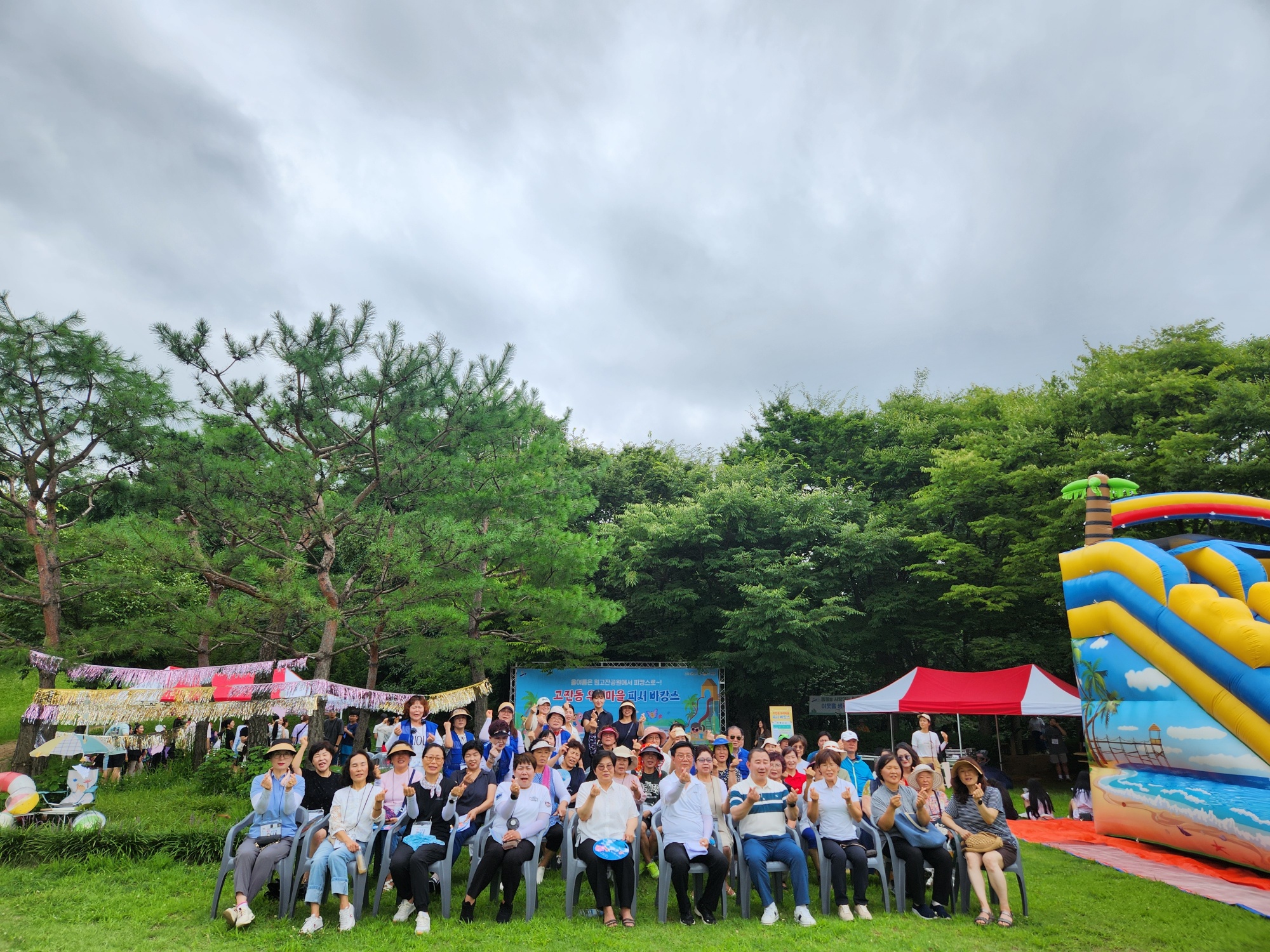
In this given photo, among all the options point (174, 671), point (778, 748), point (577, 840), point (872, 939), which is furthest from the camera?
point (174, 671)

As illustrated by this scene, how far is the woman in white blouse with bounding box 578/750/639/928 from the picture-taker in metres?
4.75

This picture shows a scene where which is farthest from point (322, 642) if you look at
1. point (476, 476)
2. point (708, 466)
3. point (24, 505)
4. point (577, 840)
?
point (708, 466)

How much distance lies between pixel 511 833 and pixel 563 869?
562 mm

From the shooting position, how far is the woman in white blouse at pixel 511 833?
4.72 m

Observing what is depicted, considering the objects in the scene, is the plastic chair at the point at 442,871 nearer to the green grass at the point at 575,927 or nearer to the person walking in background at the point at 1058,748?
the green grass at the point at 575,927

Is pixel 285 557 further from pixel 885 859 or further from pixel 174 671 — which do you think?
pixel 885 859

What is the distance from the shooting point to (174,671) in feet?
30.1

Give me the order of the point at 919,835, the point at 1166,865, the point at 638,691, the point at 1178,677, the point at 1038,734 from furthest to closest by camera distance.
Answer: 1. the point at 638,691
2. the point at 1038,734
3. the point at 1178,677
4. the point at 1166,865
5. the point at 919,835

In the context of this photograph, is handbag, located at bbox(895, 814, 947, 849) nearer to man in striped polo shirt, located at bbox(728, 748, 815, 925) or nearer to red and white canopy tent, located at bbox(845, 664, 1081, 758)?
man in striped polo shirt, located at bbox(728, 748, 815, 925)

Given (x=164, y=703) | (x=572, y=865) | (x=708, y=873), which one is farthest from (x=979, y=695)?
(x=164, y=703)

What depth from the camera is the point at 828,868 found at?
504 centimetres

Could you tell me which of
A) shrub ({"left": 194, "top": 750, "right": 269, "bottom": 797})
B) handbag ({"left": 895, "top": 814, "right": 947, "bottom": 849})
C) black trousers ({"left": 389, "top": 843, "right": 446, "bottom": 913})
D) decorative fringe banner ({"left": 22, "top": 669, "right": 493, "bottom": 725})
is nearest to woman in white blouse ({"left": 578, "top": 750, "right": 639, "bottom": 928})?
black trousers ({"left": 389, "top": 843, "right": 446, "bottom": 913})

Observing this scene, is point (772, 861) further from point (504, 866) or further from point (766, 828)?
point (504, 866)

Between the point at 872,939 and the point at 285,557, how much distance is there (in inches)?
336
